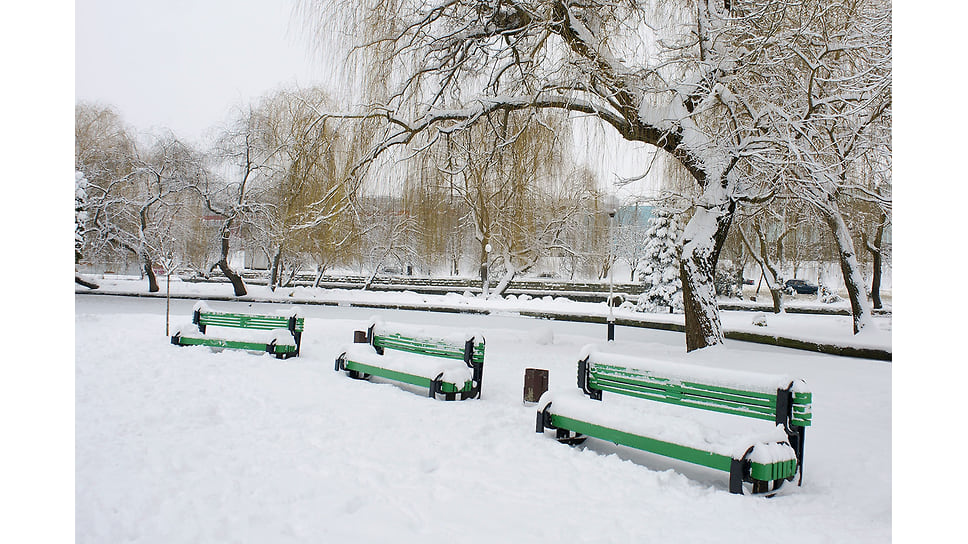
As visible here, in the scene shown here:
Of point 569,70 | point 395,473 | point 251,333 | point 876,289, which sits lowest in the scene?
point 395,473

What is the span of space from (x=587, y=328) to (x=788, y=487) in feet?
32.2

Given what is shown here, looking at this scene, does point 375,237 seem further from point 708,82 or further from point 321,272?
point 708,82

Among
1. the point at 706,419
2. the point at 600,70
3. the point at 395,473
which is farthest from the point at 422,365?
the point at 600,70

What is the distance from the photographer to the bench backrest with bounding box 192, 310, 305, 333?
24.5 feet

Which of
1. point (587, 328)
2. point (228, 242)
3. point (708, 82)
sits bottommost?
point (587, 328)

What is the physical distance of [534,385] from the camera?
5047 mm

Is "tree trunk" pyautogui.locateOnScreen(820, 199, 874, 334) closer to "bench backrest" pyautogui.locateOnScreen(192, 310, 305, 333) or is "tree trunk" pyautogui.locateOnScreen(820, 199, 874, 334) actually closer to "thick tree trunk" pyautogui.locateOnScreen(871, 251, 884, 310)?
"thick tree trunk" pyautogui.locateOnScreen(871, 251, 884, 310)

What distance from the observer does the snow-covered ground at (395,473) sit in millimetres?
2525

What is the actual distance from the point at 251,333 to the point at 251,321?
0.51 ft

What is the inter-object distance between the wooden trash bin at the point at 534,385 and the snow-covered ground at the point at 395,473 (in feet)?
0.39

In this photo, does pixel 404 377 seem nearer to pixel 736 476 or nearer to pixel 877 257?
pixel 736 476

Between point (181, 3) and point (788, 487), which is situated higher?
point (181, 3)

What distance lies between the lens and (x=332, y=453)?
3490 mm

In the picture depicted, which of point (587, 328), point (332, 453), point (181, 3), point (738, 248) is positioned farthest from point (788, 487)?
point (738, 248)
